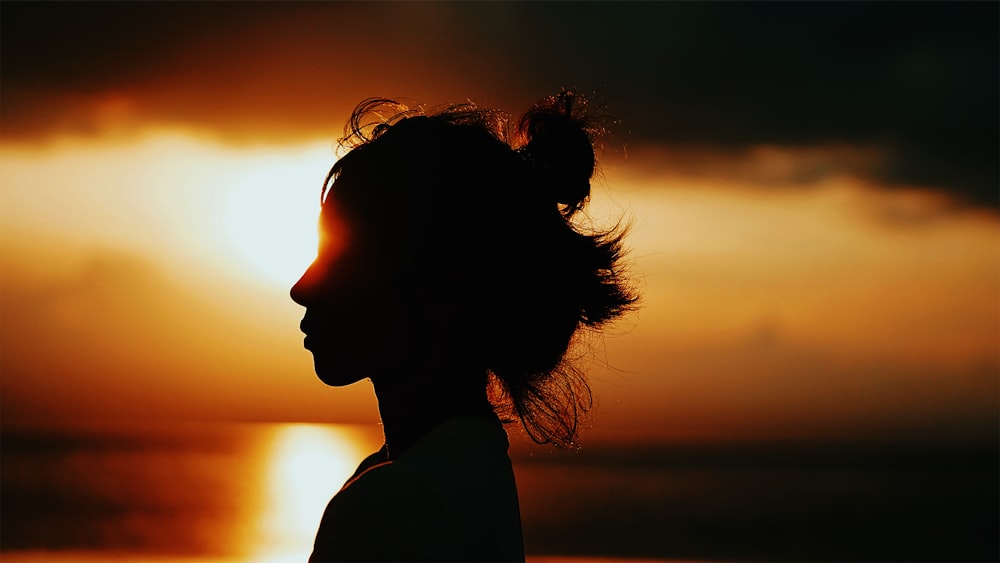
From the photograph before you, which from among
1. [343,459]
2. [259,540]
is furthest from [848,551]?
[343,459]

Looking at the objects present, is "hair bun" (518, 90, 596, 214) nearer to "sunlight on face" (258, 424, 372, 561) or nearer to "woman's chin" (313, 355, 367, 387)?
"woman's chin" (313, 355, 367, 387)

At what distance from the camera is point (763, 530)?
104ft

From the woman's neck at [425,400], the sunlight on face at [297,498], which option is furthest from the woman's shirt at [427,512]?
the sunlight on face at [297,498]

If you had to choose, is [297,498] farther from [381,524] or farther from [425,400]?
[381,524]

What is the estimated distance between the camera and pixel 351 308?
2.09m

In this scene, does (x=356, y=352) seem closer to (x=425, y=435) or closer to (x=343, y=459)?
(x=425, y=435)

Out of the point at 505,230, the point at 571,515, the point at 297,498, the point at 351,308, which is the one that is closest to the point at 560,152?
the point at 505,230

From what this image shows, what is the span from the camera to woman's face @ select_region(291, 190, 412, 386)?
2066 mm

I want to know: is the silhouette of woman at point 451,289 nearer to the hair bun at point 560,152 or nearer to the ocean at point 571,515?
the hair bun at point 560,152

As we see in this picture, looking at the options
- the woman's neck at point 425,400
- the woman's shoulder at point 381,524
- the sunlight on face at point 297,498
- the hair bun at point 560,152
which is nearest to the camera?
the woman's shoulder at point 381,524

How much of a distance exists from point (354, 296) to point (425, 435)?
32 centimetres

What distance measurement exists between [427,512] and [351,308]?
1.84 feet

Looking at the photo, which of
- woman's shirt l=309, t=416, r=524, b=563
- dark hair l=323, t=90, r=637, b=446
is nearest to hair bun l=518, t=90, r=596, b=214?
dark hair l=323, t=90, r=637, b=446

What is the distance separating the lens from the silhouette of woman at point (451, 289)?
1940mm
